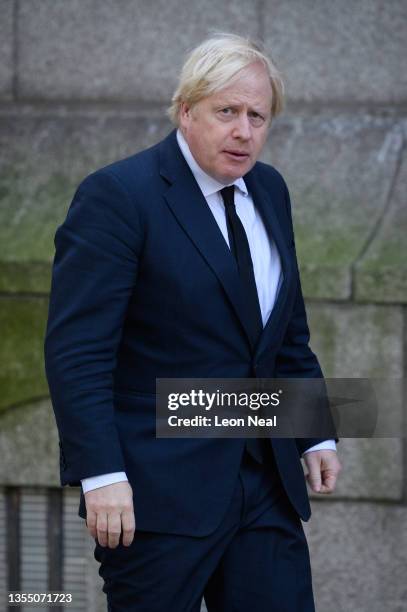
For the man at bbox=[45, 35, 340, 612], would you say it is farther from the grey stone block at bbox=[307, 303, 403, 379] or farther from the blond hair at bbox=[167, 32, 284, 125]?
the grey stone block at bbox=[307, 303, 403, 379]

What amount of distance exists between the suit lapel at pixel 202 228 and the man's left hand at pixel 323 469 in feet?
1.72

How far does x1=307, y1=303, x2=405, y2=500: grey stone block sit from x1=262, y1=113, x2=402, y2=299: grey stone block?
0.95 feet

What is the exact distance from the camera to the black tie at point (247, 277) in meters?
3.34

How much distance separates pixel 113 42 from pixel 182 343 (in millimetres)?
2572

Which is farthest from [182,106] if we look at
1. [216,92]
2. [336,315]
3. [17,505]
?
[17,505]

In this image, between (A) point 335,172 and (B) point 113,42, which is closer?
(A) point 335,172

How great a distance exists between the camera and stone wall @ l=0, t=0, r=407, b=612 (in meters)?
4.98

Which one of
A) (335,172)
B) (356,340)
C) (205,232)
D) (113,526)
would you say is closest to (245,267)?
(205,232)

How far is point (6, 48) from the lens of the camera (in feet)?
18.3

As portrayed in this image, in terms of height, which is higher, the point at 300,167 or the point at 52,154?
the point at 52,154

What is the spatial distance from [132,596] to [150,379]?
567 mm

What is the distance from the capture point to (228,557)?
3.38 m

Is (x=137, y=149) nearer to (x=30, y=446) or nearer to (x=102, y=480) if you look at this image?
(x=30, y=446)

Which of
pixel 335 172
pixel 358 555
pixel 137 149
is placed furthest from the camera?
pixel 137 149
